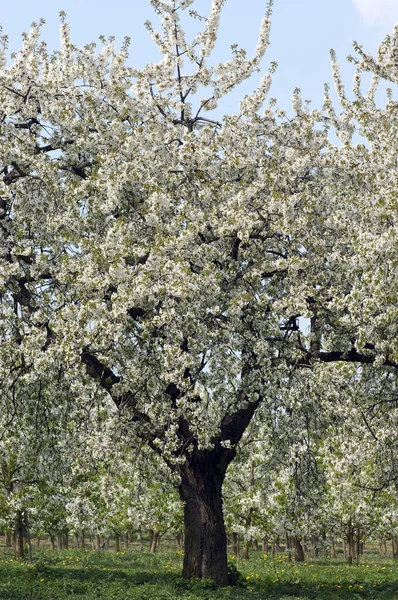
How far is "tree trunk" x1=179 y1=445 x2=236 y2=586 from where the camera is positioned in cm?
1515

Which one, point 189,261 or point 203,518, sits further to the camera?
point 203,518

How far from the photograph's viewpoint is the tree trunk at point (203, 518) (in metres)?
15.1

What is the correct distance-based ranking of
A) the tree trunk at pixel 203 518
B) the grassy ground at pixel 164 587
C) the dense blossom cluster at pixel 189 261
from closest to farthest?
the dense blossom cluster at pixel 189 261, the grassy ground at pixel 164 587, the tree trunk at pixel 203 518

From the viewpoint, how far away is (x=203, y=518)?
15.1 meters

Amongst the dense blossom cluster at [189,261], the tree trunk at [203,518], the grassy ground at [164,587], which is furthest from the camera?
the tree trunk at [203,518]

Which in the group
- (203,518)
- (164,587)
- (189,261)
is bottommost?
(164,587)

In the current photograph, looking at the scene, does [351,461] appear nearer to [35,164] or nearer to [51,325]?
[51,325]

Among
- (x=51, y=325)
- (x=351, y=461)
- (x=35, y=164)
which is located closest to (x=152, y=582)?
(x=351, y=461)

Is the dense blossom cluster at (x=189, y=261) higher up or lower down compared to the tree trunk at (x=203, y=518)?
higher up

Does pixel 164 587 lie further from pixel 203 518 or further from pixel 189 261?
pixel 189 261

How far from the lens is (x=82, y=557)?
2855 cm

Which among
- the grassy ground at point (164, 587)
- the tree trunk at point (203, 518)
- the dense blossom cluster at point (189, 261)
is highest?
the dense blossom cluster at point (189, 261)

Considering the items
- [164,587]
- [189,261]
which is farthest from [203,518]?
[189,261]

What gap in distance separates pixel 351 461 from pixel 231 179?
6.29m
